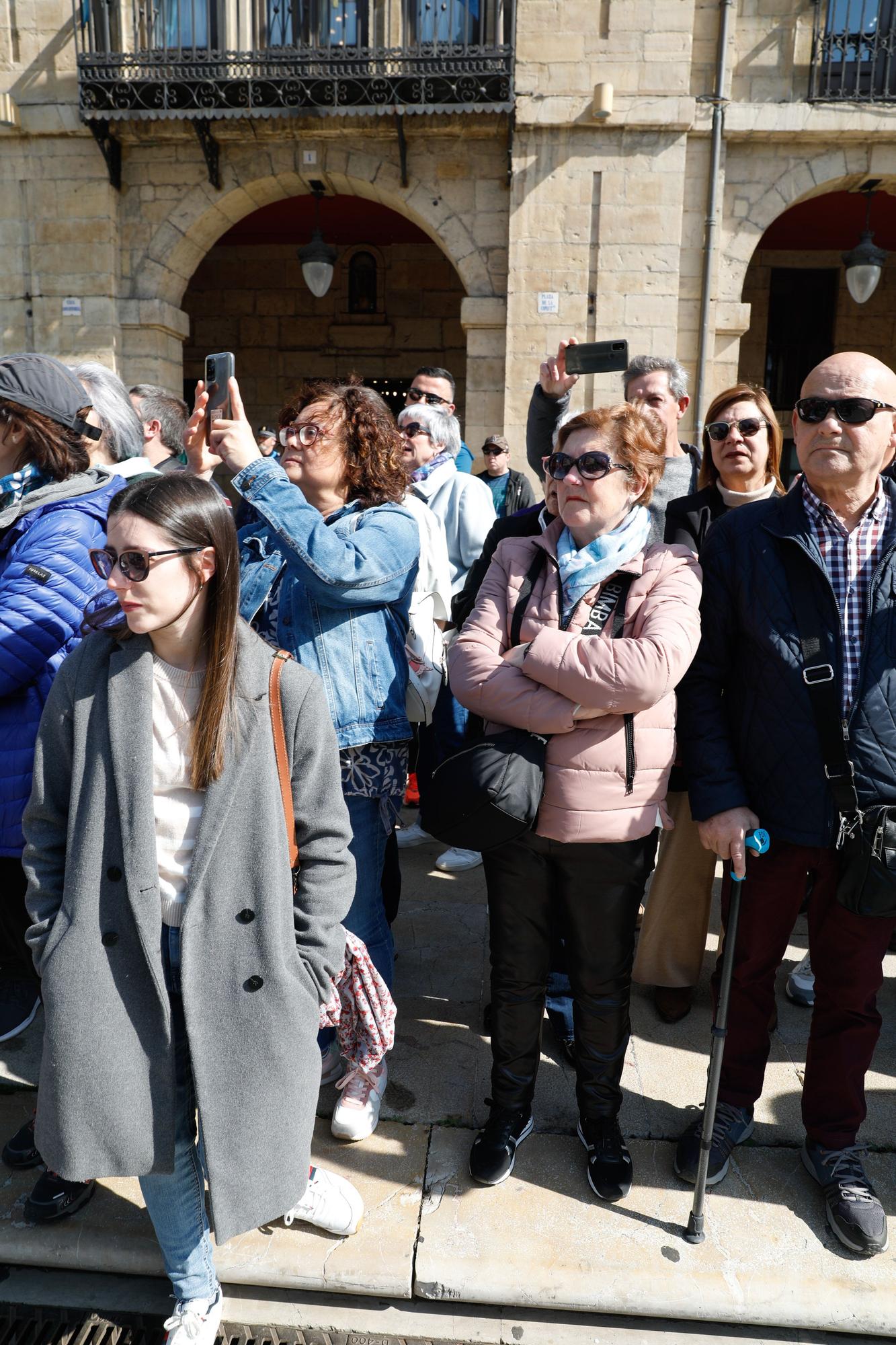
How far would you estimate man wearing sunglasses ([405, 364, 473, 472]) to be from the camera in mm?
4617

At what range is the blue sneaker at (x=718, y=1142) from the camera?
2592 millimetres

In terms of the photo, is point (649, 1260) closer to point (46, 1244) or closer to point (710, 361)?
point (46, 1244)

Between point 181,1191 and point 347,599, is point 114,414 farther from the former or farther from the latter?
point 181,1191

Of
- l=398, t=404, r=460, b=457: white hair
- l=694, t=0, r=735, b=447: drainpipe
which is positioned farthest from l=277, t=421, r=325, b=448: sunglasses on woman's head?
l=694, t=0, r=735, b=447: drainpipe

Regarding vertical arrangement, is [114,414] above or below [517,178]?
below

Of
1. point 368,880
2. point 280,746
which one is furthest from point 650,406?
point 280,746

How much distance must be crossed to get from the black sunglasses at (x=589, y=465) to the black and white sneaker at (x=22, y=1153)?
240 cm

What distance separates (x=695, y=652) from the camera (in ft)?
8.34

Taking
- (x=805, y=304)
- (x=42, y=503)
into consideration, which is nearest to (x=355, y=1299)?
(x=42, y=503)

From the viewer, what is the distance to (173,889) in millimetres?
1952

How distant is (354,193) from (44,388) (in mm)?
8638

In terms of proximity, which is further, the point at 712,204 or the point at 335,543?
the point at 712,204

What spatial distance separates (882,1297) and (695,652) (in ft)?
5.41

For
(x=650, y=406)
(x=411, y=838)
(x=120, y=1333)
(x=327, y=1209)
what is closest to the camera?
(x=120, y=1333)
